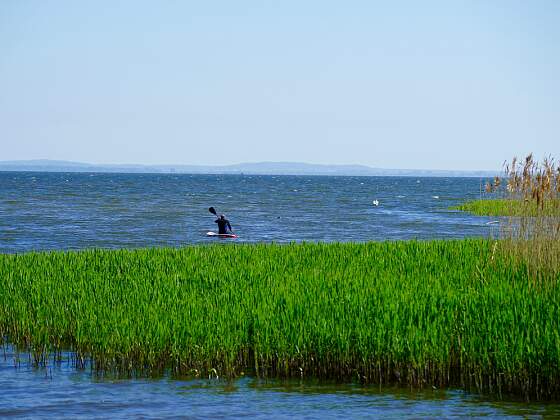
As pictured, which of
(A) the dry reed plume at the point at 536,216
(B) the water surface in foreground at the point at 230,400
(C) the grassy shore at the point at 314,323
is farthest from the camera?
(A) the dry reed plume at the point at 536,216

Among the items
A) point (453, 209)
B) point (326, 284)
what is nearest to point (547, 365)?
point (326, 284)

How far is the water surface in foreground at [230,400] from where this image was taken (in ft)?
36.5

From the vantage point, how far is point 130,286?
657 inches

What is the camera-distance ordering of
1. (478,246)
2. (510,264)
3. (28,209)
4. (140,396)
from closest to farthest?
(140,396)
(510,264)
(478,246)
(28,209)

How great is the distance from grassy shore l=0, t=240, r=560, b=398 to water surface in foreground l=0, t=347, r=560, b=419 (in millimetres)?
309

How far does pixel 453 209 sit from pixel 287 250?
4731cm

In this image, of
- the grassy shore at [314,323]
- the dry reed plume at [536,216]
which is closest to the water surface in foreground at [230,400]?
the grassy shore at [314,323]

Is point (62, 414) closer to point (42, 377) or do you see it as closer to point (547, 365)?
point (42, 377)

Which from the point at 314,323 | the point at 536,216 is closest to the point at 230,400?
the point at 314,323

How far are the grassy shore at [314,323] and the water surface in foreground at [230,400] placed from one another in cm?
31

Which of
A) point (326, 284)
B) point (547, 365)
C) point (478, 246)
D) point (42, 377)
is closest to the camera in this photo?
point (547, 365)

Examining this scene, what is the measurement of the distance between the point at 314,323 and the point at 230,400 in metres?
1.74

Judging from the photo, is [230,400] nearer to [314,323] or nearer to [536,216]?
[314,323]

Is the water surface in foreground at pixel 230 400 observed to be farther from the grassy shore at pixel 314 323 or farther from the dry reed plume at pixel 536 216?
the dry reed plume at pixel 536 216
